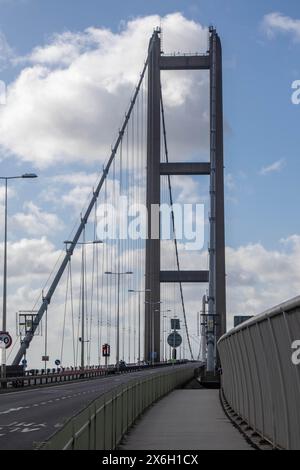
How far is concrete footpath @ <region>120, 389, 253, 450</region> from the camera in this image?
52.0 feet

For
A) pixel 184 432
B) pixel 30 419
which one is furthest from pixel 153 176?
pixel 184 432

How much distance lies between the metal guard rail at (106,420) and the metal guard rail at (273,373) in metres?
2.34

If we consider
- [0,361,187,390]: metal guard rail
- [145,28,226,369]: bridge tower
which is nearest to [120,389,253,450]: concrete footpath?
[0,361,187,390]: metal guard rail

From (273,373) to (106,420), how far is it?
8.50ft

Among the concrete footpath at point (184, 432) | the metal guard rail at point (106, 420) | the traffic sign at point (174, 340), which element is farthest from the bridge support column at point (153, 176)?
the concrete footpath at point (184, 432)

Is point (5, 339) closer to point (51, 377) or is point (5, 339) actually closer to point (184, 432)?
point (51, 377)

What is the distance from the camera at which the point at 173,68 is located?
91.2 meters

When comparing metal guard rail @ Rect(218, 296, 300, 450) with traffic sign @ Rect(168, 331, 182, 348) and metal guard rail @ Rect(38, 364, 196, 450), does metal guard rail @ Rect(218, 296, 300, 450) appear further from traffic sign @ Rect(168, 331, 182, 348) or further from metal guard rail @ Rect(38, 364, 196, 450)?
traffic sign @ Rect(168, 331, 182, 348)

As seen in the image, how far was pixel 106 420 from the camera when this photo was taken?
538 inches

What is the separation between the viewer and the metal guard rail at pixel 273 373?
421 inches

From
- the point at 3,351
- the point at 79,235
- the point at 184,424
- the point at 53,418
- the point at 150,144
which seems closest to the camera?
the point at 184,424

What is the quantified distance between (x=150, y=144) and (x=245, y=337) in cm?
7291

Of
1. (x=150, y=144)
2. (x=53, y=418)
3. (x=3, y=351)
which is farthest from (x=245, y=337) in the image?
(x=150, y=144)
